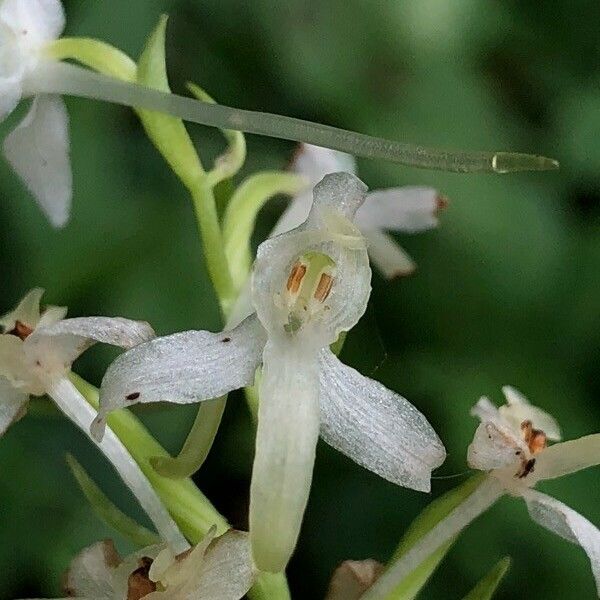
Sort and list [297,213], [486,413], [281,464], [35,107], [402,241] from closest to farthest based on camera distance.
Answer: [281,464]
[486,413]
[35,107]
[297,213]
[402,241]

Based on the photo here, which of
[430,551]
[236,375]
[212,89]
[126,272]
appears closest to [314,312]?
[236,375]

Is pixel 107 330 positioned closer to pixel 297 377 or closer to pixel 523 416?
pixel 297 377

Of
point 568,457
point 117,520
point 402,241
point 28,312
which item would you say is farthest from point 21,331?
point 402,241

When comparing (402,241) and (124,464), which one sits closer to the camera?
(124,464)

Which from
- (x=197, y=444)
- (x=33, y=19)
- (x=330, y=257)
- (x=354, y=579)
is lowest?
(x=354, y=579)

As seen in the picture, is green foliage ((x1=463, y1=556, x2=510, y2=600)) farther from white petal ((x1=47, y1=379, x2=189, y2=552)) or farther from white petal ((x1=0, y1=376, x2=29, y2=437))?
white petal ((x1=0, y1=376, x2=29, y2=437))

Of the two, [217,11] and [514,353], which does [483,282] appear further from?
[217,11]
